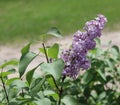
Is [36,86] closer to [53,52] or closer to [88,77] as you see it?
[53,52]

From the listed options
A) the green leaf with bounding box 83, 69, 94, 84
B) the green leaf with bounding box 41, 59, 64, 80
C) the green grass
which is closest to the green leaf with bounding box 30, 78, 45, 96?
the green leaf with bounding box 41, 59, 64, 80

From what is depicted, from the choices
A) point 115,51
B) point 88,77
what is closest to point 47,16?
point 115,51

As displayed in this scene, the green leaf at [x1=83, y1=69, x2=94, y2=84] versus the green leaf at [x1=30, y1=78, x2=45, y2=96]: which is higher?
the green leaf at [x1=83, y1=69, x2=94, y2=84]

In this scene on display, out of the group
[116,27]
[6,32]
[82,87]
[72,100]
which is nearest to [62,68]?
[72,100]

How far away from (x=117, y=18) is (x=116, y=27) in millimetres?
673

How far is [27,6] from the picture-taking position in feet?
47.6

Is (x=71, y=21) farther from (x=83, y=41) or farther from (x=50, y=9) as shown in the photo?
(x=83, y=41)

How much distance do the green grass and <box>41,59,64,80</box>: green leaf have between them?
8409mm

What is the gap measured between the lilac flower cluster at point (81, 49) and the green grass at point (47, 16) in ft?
27.4

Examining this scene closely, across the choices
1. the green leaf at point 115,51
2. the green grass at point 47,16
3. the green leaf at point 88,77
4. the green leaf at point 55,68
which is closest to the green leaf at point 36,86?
the green leaf at point 55,68

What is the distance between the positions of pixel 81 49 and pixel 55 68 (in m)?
0.15

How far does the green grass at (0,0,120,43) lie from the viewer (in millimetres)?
11289

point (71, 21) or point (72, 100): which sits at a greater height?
point (71, 21)

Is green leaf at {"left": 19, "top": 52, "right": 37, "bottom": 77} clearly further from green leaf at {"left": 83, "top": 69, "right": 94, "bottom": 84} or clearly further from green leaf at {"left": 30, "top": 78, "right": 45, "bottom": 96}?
green leaf at {"left": 83, "top": 69, "right": 94, "bottom": 84}
